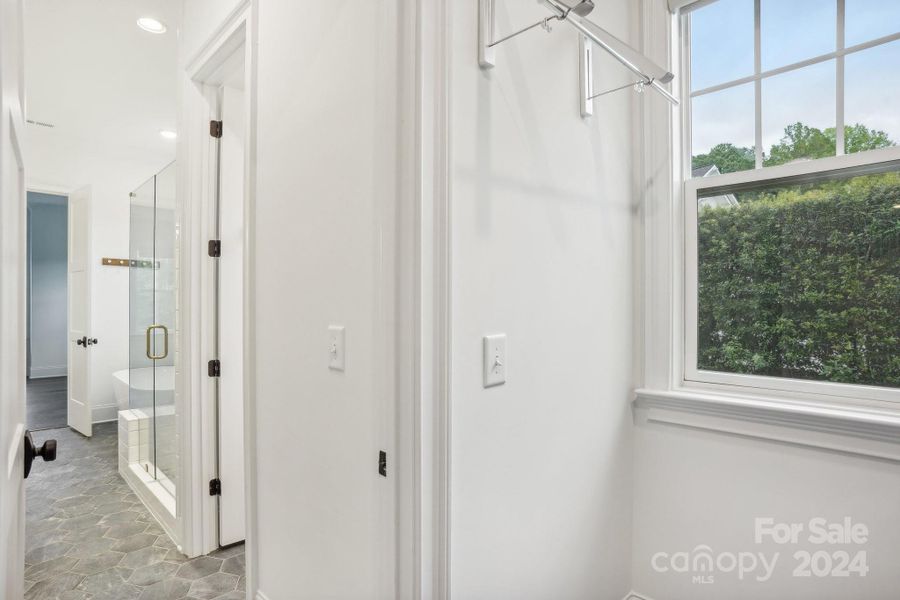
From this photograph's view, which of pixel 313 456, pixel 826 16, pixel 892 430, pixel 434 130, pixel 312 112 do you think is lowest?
pixel 313 456

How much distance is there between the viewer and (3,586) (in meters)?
0.71

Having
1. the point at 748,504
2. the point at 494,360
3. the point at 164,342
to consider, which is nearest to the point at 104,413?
the point at 164,342

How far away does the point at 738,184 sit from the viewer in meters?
1.59

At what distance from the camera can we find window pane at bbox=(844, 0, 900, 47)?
135cm

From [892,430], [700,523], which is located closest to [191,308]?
[700,523]

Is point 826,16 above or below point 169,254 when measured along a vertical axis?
above

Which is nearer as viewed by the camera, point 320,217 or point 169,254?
point 320,217

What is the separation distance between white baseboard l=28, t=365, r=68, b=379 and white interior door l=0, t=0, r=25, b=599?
772 cm

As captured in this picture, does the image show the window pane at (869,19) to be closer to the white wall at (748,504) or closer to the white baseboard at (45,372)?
the white wall at (748,504)

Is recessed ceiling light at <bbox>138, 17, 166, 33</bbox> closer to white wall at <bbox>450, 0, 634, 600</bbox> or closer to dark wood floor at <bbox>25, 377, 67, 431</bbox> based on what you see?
white wall at <bbox>450, 0, 634, 600</bbox>

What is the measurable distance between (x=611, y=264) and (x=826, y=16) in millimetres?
954

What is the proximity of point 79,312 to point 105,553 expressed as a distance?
2863 millimetres

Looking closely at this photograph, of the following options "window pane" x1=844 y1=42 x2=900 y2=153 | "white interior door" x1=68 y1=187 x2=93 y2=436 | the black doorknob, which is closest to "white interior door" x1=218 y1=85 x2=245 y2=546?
the black doorknob

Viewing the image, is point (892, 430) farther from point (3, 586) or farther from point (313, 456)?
point (3, 586)
